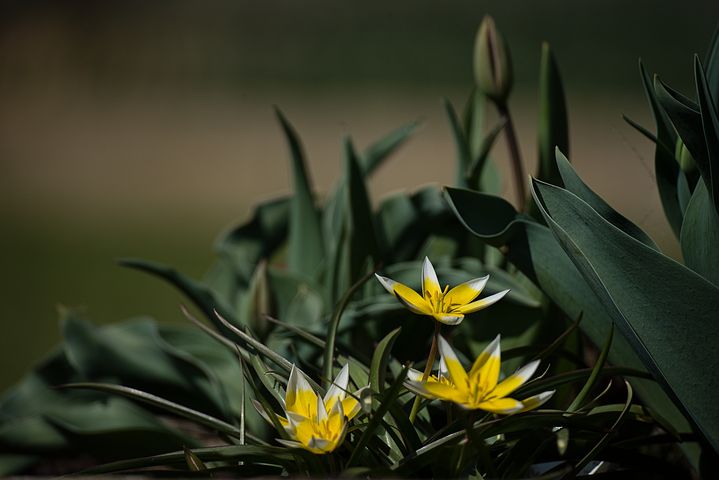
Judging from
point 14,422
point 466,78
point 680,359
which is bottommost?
point 14,422

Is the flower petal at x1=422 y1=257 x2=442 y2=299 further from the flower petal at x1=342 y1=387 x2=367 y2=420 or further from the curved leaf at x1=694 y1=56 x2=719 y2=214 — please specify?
the curved leaf at x1=694 y1=56 x2=719 y2=214

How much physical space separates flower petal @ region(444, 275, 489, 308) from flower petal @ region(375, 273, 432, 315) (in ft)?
0.05

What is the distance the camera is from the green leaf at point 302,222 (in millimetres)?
924

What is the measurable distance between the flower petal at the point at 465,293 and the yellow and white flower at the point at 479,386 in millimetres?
39

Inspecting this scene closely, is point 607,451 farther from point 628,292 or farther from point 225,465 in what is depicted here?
point 225,465

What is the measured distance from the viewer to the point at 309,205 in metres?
0.94

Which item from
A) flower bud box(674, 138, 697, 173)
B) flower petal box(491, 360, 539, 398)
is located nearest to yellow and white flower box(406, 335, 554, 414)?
flower petal box(491, 360, 539, 398)

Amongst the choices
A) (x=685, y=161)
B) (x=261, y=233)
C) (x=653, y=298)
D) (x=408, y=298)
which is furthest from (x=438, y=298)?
(x=261, y=233)

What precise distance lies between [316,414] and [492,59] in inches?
17.1

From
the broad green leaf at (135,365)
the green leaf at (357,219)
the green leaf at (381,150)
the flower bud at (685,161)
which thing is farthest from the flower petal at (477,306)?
the green leaf at (381,150)

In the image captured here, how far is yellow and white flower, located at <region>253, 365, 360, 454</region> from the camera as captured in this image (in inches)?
16.8

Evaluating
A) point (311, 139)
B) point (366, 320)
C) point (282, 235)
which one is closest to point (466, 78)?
point (311, 139)

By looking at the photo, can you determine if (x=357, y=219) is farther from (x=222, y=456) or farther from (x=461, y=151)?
(x=222, y=456)

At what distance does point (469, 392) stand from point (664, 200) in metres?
0.30
